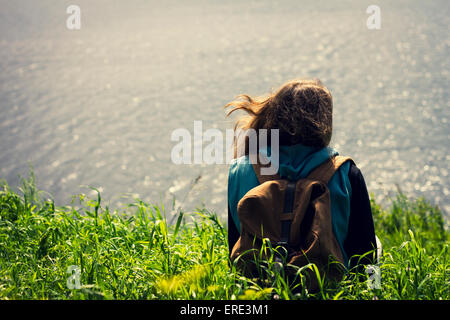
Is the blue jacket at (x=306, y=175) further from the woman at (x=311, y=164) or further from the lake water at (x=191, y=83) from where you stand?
the lake water at (x=191, y=83)

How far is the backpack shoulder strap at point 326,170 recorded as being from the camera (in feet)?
7.17

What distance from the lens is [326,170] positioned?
2.21 meters

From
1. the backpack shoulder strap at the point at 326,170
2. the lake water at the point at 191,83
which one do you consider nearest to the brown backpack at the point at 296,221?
the backpack shoulder strap at the point at 326,170

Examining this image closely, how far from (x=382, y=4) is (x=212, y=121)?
463 inches

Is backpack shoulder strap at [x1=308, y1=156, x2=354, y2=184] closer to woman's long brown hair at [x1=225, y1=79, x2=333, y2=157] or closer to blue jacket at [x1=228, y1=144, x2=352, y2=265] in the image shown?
blue jacket at [x1=228, y1=144, x2=352, y2=265]

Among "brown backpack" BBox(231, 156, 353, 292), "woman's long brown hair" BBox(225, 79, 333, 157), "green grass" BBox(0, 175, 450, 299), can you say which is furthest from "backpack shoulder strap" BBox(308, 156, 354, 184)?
"green grass" BBox(0, 175, 450, 299)

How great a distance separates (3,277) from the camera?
2748 mm

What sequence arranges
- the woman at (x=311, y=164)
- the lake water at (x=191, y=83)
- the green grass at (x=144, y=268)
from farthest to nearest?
the lake water at (x=191, y=83) → the green grass at (x=144, y=268) → the woman at (x=311, y=164)

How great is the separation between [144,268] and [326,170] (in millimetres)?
1190

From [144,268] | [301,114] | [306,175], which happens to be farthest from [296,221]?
[144,268]

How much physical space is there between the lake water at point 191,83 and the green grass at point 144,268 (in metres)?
2.94

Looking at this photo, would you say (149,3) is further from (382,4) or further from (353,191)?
(353,191)

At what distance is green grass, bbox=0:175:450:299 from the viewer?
2367 millimetres
